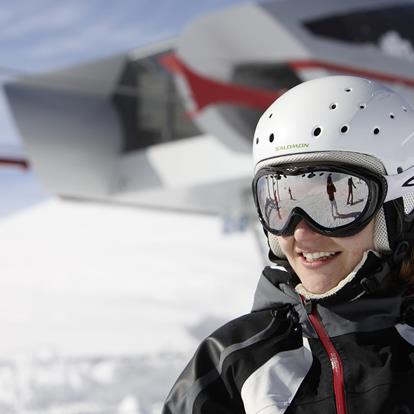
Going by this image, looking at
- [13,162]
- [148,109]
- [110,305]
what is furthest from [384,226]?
[148,109]

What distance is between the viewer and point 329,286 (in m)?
1.50

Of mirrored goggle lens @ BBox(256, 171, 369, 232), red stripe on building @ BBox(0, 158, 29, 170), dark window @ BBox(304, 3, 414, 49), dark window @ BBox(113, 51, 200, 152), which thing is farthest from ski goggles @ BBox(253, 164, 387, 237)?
dark window @ BBox(113, 51, 200, 152)

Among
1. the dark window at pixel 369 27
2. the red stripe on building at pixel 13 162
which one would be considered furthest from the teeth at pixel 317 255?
the dark window at pixel 369 27

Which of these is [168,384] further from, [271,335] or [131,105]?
[131,105]

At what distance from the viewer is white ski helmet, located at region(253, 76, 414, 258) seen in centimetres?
151

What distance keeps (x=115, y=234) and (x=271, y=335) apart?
11278mm

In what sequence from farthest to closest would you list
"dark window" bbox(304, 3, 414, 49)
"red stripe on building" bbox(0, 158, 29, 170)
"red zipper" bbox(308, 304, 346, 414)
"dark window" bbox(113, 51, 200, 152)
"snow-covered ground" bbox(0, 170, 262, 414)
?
1. "dark window" bbox(113, 51, 200, 152)
2. "dark window" bbox(304, 3, 414, 49)
3. "red stripe on building" bbox(0, 158, 29, 170)
4. "snow-covered ground" bbox(0, 170, 262, 414)
5. "red zipper" bbox(308, 304, 346, 414)

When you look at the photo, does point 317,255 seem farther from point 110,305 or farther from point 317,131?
point 110,305

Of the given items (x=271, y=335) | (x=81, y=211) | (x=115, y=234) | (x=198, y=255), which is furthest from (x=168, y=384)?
(x=81, y=211)

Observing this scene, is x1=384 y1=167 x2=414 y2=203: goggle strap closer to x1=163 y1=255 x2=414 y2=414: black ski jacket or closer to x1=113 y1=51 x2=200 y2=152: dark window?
x1=163 y1=255 x2=414 y2=414: black ski jacket

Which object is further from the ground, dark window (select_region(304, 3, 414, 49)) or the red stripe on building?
dark window (select_region(304, 3, 414, 49))

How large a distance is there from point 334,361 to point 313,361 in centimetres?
6

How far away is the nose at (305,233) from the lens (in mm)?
1518

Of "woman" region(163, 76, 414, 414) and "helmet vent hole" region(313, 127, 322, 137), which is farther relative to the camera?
"helmet vent hole" region(313, 127, 322, 137)
